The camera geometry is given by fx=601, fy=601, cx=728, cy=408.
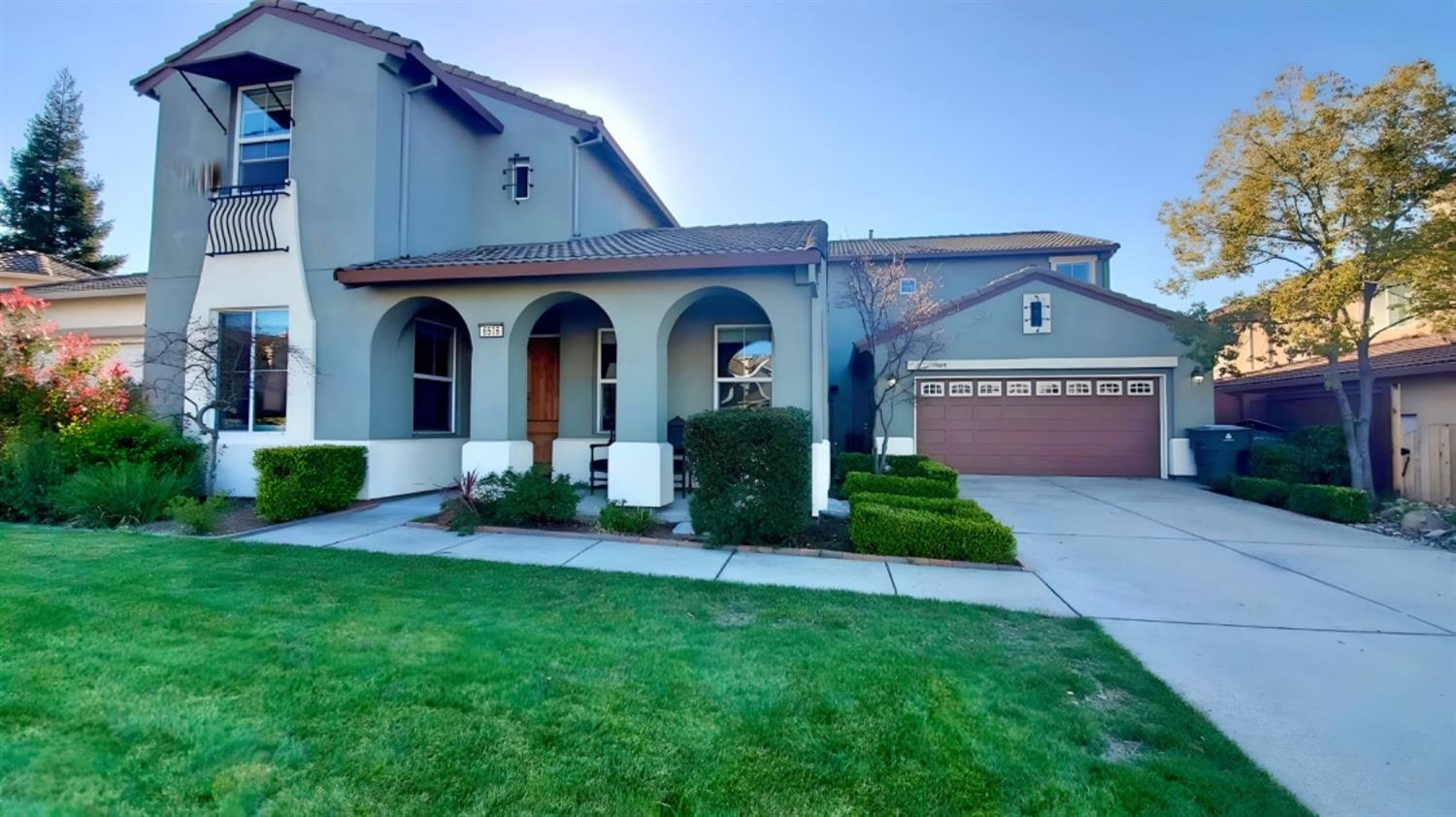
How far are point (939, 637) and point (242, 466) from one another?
393 inches

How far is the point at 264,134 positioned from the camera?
9508mm

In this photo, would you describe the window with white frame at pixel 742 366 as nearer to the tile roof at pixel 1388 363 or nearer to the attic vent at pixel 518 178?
the attic vent at pixel 518 178

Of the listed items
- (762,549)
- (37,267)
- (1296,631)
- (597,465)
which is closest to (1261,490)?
(1296,631)

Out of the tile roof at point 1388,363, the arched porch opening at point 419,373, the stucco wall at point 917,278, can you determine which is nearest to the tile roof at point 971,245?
the stucco wall at point 917,278

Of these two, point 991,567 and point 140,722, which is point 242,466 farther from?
point 991,567

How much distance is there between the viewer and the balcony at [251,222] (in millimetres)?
9141

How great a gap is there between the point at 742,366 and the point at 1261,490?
9608mm

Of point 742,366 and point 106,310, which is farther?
point 106,310

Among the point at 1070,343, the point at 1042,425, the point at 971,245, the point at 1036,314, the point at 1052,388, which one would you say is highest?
the point at 971,245

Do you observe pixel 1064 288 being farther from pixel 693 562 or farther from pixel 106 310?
pixel 106 310

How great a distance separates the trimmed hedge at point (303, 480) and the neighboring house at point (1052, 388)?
1097 centimetres

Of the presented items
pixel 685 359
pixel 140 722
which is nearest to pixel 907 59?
pixel 685 359

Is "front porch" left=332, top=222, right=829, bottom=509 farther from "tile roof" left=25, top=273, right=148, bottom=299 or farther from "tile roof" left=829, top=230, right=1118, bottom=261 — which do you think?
"tile roof" left=829, top=230, right=1118, bottom=261

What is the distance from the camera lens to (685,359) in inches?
419
